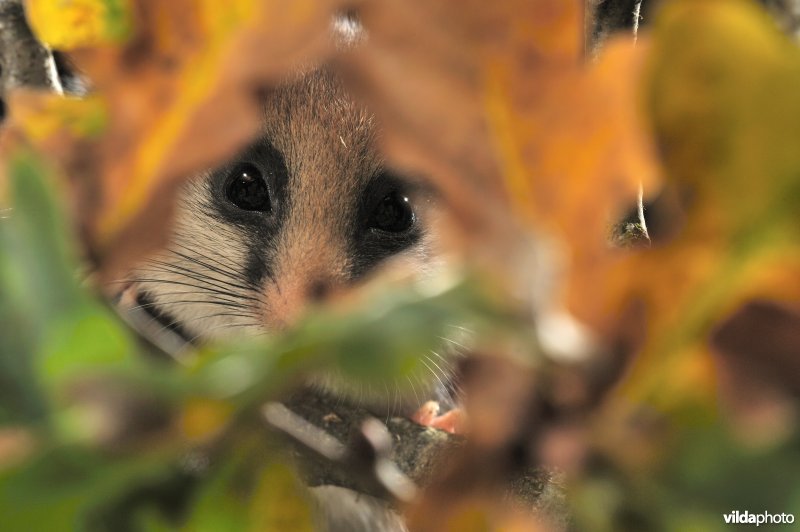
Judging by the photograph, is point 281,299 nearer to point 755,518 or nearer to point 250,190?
point 250,190

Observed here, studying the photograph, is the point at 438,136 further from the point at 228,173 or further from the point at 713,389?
the point at 228,173

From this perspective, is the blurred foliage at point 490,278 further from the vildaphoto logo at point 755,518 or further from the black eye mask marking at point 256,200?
the black eye mask marking at point 256,200

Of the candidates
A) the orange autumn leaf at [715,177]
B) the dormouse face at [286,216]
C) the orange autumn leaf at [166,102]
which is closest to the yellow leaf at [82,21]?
the orange autumn leaf at [166,102]

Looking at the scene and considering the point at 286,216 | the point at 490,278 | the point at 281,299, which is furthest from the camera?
the point at 286,216

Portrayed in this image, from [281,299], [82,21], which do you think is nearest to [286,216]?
[281,299]

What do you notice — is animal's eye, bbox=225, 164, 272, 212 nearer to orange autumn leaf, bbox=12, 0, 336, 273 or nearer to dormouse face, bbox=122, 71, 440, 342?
dormouse face, bbox=122, 71, 440, 342

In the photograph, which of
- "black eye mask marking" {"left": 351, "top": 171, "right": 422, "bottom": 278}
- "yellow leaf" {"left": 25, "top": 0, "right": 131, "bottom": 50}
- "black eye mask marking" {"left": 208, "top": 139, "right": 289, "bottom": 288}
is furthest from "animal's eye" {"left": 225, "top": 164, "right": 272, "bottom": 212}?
"yellow leaf" {"left": 25, "top": 0, "right": 131, "bottom": 50}

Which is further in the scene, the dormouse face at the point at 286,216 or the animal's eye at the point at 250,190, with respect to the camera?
the animal's eye at the point at 250,190
